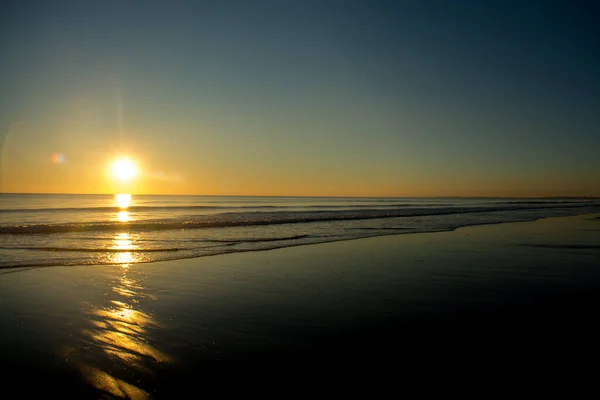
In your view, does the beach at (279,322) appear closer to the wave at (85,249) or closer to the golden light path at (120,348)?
the golden light path at (120,348)

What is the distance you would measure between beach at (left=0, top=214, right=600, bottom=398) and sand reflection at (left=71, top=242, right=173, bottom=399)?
0.07 ft

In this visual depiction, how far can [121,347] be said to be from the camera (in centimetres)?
531

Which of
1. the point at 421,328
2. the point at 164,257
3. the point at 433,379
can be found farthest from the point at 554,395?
the point at 164,257

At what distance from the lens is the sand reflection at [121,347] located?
167 inches

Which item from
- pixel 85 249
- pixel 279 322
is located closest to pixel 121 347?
pixel 279 322

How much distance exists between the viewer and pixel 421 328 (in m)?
5.96

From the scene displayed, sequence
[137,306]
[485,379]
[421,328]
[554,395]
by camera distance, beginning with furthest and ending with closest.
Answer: [137,306]
[421,328]
[485,379]
[554,395]

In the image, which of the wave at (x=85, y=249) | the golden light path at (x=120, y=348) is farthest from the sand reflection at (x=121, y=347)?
the wave at (x=85, y=249)

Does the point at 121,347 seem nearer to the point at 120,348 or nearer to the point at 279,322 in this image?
the point at 120,348

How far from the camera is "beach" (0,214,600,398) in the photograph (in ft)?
14.8

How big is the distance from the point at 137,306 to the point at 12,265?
7505 millimetres

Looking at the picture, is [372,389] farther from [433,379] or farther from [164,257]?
[164,257]

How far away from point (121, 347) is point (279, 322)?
2.28 m

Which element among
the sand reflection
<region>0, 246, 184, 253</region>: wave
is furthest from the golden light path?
<region>0, 246, 184, 253</region>: wave
